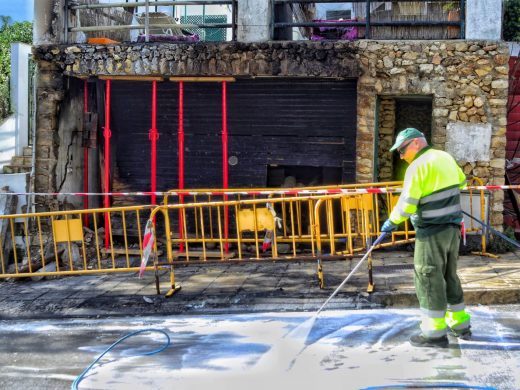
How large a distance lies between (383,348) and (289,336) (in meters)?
0.90

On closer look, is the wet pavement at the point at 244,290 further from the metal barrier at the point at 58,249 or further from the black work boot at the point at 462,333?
the black work boot at the point at 462,333

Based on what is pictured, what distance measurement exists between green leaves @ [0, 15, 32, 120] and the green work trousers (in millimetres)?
11677

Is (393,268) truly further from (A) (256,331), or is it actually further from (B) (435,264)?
(B) (435,264)

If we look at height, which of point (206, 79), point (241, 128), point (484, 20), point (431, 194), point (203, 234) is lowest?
point (203, 234)

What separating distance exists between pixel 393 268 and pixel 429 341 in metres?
3.24

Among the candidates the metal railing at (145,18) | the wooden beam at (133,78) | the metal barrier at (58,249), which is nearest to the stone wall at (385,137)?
the metal railing at (145,18)

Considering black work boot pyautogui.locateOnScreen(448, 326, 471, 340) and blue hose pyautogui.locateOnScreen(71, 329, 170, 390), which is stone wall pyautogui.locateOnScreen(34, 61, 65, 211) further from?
black work boot pyautogui.locateOnScreen(448, 326, 471, 340)

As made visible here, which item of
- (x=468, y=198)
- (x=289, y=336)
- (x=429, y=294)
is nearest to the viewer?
(x=429, y=294)

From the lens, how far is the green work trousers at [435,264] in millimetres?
5523

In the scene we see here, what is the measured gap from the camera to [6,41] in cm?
2003

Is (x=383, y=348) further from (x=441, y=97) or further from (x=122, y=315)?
(x=441, y=97)

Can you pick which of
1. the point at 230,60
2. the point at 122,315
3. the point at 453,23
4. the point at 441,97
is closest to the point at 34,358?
the point at 122,315

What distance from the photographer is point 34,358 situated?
5.80 metres

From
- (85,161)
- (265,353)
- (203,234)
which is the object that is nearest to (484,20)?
(203,234)
